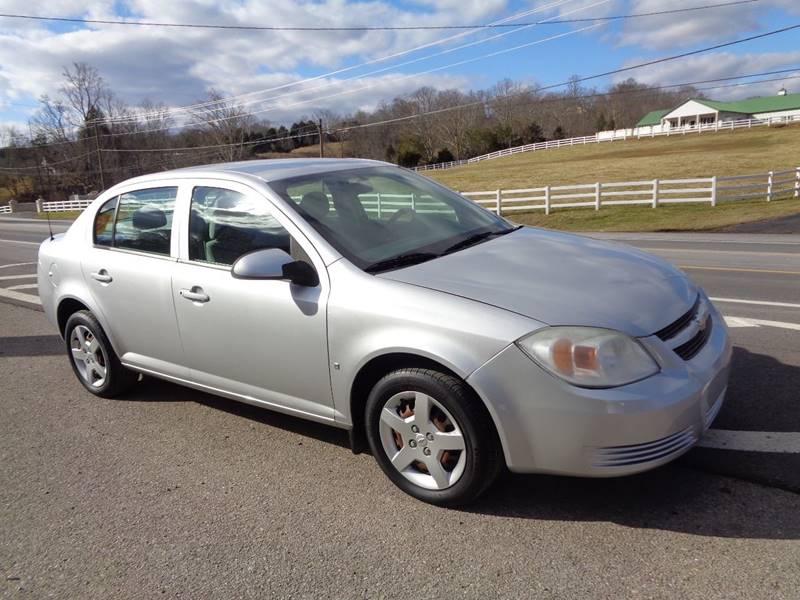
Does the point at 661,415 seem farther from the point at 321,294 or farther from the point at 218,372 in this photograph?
the point at 218,372

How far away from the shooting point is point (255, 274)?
3.38 meters

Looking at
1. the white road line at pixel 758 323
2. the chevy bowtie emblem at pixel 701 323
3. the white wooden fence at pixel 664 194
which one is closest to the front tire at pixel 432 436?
the chevy bowtie emblem at pixel 701 323

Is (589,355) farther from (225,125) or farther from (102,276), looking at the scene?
(225,125)

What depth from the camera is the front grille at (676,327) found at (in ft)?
9.57

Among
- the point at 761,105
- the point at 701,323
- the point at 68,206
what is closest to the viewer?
the point at 701,323

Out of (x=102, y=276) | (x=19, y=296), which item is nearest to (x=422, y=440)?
(x=102, y=276)

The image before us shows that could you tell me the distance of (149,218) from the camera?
4445 millimetres

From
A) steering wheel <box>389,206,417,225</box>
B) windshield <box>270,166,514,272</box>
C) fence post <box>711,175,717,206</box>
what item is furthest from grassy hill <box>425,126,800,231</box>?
steering wheel <box>389,206,417,225</box>

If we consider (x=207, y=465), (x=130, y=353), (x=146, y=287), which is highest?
(x=146, y=287)

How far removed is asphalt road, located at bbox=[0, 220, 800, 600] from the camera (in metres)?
2.58

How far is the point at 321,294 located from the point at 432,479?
108 centimetres

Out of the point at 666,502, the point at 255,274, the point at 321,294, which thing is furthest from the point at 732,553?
the point at 255,274

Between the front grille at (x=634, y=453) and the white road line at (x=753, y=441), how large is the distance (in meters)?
0.86

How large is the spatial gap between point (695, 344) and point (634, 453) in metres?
0.71
